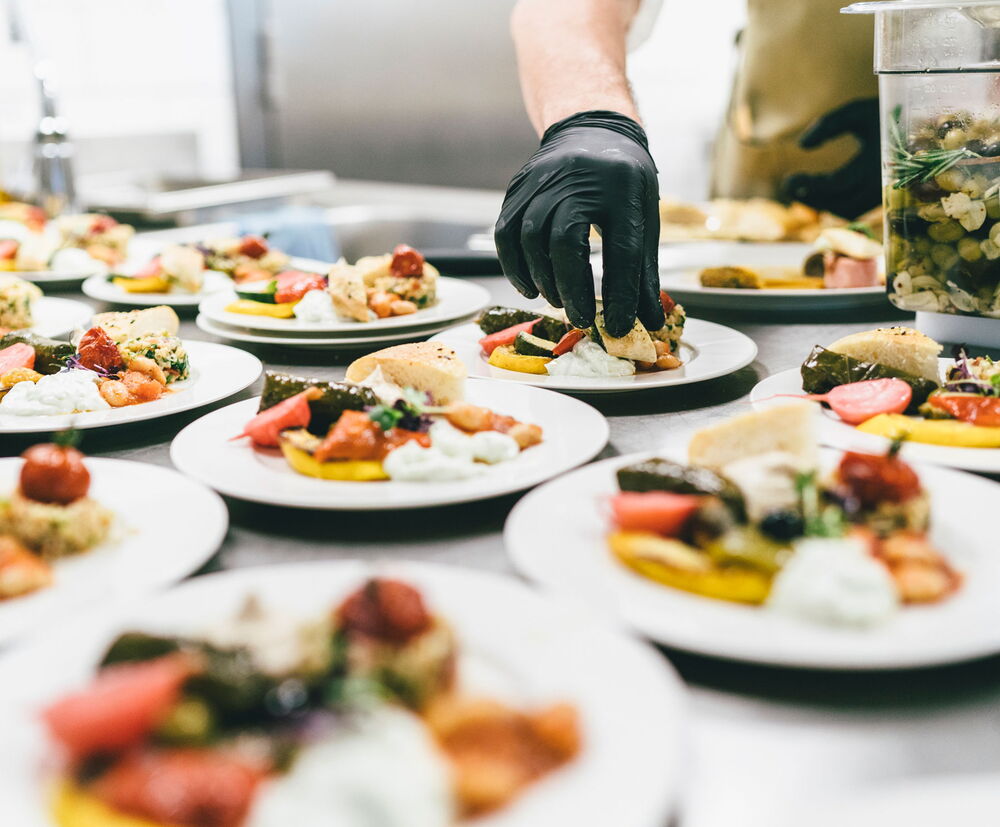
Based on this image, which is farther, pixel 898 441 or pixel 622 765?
pixel 898 441

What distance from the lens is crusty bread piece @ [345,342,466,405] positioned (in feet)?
5.23

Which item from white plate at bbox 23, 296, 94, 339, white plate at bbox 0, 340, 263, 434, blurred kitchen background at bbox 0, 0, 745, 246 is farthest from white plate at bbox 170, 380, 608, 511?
blurred kitchen background at bbox 0, 0, 745, 246

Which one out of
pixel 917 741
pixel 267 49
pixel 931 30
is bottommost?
pixel 917 741

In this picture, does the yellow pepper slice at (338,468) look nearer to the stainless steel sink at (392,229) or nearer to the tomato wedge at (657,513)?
the tomato wedge at (657,513)

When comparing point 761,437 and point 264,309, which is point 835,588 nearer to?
point 761,437

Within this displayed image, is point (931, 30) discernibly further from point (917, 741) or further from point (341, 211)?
point (341, 211)

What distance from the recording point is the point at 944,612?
93cm

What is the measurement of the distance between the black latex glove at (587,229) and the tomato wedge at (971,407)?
1.77 feet

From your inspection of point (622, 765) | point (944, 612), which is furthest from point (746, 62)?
point (622, 765)

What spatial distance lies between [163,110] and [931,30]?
5.73 metres

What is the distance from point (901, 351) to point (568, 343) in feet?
1.87

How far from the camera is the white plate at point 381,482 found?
1.22 metres

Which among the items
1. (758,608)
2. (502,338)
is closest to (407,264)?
(502,338)

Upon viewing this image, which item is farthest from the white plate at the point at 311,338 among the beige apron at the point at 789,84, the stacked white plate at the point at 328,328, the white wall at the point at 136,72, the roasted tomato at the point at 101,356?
the white wall at the point at 136,72
